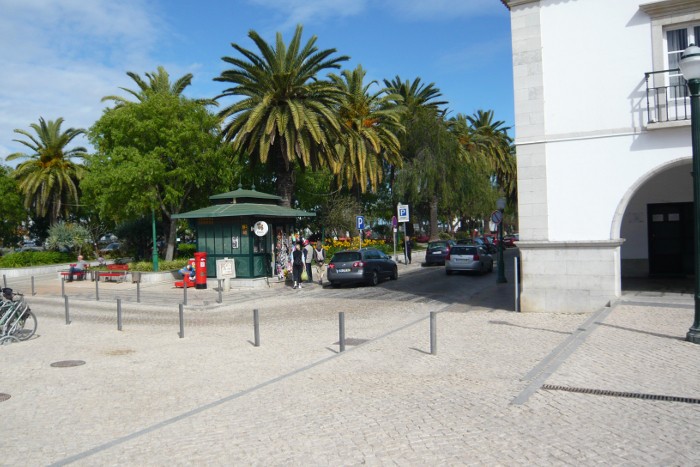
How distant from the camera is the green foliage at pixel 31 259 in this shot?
35.2 meters

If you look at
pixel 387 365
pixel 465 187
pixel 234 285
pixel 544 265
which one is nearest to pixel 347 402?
pixel 387 365

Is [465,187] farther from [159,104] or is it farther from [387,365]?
[387,365]

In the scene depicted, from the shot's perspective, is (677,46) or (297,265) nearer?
(677,46)

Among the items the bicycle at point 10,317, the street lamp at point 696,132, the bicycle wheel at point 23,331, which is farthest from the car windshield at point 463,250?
the bicycle at point 10,317

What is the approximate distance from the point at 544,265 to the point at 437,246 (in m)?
19.2

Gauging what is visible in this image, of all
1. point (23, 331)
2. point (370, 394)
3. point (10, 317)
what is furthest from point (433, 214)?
point (370, 394)

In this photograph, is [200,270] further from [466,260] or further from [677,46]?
[677,46]

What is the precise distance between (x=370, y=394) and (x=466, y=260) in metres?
19.2

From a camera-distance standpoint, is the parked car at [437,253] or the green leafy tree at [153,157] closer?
the green leafy tree at [153,157]

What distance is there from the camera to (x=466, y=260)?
1029 inches

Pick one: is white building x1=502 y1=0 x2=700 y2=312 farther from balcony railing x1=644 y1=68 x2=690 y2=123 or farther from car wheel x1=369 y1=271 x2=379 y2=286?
car wheel x1=369 y1=271 x2=379 y2=286

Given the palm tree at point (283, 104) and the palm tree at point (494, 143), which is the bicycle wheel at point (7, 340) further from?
the palm tree at point (494, 143)

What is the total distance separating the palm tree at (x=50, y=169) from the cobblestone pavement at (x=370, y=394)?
31679mm

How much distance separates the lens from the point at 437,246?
109 ft
